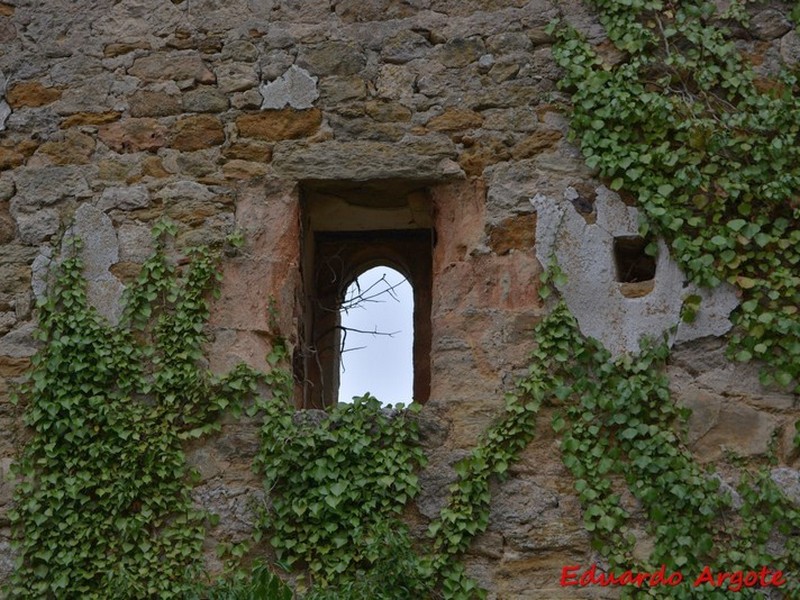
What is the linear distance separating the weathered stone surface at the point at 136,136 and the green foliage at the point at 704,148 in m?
1.70

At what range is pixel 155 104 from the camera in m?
5.13

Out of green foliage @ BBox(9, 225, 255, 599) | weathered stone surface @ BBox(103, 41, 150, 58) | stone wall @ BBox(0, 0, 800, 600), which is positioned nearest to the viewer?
green foliage @ BBox(9, 225, 255, 599)

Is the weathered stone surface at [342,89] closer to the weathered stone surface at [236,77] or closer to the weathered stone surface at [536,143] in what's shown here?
the weathered stone surface at [236,77]

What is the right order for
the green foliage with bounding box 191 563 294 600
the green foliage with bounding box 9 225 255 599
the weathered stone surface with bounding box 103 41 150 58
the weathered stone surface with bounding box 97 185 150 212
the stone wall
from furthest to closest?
the weathered stone surface with bounding box 103 41 150 58
the weathered stone surface with bounding box 97 185 150 212
the stone wall
the green foliage with bounding box 9 225 255 599
the green foliage with bounding box 191 563 294 600

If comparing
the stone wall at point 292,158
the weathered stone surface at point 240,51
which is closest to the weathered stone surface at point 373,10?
the stone wall at point 292,158

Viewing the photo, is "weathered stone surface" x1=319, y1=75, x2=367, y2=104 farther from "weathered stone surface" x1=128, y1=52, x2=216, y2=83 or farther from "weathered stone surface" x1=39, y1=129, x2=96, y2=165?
"weathered stone surface" x1=39, y1=129, x2=96, y2=165

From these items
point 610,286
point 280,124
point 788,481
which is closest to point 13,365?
point 280,124

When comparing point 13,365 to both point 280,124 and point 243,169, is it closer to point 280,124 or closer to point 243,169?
point 243,169

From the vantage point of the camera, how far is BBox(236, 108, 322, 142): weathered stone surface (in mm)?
5027

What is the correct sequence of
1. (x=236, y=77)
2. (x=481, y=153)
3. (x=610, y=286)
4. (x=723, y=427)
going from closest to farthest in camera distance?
(x=723, y=427) → (x=610, y=286) → (x=481, y=153) → (x=236, y=77)

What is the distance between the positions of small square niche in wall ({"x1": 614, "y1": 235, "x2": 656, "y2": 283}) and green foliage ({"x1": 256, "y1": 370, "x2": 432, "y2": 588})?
100cm

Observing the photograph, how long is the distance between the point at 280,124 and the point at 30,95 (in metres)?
→ 1.12

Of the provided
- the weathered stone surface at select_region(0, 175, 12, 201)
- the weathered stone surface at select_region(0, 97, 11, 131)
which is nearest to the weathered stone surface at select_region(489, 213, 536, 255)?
the weathered stone surface at select_region(0, 175, 12, 201)

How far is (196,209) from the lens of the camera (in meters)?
4.98
